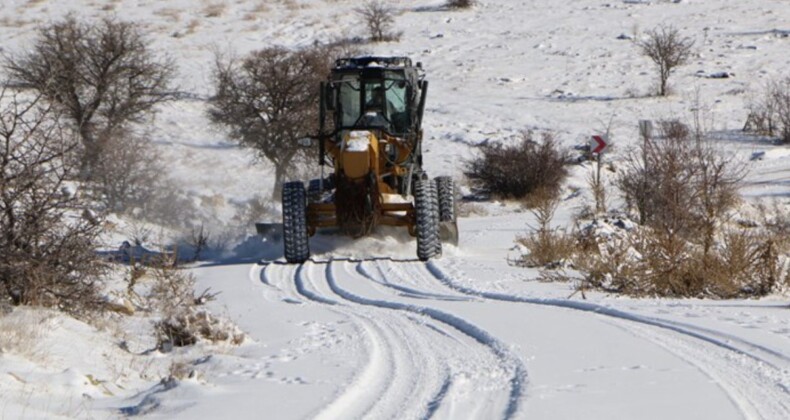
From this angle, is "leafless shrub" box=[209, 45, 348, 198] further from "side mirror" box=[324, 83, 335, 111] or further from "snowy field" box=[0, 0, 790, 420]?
"side mirror" box=[324, 83, 335, 111]

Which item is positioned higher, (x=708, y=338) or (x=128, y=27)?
(x=128, y=27)

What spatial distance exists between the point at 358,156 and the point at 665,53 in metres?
26.6

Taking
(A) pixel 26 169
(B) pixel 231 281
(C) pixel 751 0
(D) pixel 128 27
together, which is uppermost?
(C) pixel 751 0

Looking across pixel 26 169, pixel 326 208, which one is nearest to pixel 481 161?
pixel 326 208

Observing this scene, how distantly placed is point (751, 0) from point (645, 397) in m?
→ 51.3

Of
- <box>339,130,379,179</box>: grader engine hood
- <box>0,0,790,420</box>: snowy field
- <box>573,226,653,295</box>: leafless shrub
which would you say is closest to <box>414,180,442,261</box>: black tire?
<box>0,0,790,420</box>: snowy field

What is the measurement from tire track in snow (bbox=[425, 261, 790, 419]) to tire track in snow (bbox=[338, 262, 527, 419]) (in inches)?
42.9

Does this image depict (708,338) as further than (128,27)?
No

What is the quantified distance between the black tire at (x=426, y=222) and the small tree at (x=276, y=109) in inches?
463

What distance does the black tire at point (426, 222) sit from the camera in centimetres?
1586

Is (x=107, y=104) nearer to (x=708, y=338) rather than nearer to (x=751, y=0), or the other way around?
(x=708, y=338)

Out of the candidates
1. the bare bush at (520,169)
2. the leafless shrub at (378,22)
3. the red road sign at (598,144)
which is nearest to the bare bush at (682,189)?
the red road sign at (598,144)

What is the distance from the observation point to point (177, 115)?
3653 cm

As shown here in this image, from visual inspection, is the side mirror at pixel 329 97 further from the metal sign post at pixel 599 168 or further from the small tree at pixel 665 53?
the small tree at pixel 665 53
